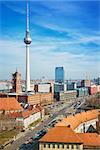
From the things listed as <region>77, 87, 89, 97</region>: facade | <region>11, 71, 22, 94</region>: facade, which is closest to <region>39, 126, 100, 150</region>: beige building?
<region>11, 71, 22, 94</region>: facade

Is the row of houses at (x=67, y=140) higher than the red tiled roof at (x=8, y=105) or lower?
lower

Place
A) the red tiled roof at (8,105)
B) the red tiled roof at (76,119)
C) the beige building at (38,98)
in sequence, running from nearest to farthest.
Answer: the red tiled roof at (76,119) < the red tiled roof at (8,105) < the beige building at (38,98)

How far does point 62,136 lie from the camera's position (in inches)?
496

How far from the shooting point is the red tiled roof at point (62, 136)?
12409 millimetres

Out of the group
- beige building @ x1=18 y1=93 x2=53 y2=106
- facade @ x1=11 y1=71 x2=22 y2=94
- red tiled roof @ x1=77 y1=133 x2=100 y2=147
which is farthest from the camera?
facade @ x1=11 y1=71 x2=22 y2=94

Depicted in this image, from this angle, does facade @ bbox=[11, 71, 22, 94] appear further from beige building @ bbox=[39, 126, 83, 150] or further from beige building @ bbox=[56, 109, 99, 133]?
beige building @ bbox=[39, 126, 83, 150]

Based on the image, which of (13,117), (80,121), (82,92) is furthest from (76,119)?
(82,92)

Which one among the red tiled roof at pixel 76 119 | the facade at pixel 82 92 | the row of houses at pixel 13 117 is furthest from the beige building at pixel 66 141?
the facade at pixel 82 92

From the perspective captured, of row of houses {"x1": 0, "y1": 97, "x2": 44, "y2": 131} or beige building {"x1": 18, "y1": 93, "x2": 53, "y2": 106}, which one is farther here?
beige building {"x1": 18, "y1": 93, "x2": 53, "y2": 106}

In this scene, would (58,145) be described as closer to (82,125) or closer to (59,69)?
(82,125)

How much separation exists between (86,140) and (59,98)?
33603 millimetres

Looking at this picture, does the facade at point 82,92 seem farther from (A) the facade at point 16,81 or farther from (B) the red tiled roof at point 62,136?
(B) the red tiled roof at point 62,136

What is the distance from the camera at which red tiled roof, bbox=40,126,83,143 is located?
489 inches

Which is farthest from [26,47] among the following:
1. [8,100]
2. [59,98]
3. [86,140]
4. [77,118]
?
[86,140]
